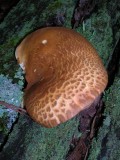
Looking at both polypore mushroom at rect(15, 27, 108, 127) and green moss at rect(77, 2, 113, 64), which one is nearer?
polypore mushroom at rect(15, 27, 108, 127)

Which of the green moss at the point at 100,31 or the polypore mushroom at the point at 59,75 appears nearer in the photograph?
the polypore mushroom at the point at 59,75

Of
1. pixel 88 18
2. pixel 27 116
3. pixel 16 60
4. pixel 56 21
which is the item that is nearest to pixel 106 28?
pixel 88 18

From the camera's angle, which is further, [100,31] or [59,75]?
[100,31]

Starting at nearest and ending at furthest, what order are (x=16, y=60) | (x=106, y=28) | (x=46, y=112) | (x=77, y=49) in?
(x=46, y=112), (x=77, y=49), (x=16, y=60), (x=106, y=28)

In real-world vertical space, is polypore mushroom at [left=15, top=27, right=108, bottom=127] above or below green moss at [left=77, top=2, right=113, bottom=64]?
above

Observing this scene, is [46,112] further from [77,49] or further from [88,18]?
[88,18]

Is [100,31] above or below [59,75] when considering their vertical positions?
below

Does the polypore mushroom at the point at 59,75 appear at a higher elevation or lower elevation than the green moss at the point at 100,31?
higher

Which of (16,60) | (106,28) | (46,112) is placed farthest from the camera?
(106,28)
